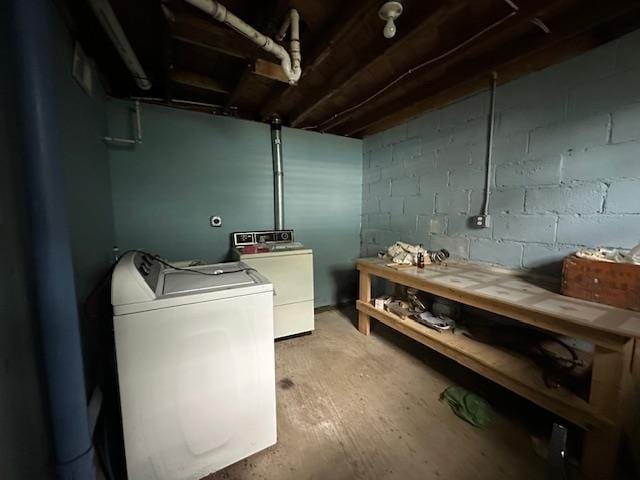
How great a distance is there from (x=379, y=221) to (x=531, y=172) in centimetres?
150

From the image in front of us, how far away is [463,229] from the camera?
6.79 ft

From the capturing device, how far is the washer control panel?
8.13 feet

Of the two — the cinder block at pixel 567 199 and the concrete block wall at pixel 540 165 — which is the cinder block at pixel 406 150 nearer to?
the concrete block wall at pixel 540 165

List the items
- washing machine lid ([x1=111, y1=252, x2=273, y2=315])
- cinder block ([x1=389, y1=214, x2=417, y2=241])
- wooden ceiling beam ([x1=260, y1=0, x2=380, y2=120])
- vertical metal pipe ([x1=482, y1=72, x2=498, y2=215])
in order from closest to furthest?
washing machine lid ([x1=111, y1=252, x2=273, y2=315]) < wooden ceiling beam ([x1=260, y1=0, x2=380, y2=120]) < vertical metal pipe ([x1=482, y1=72, x2=498, y2=215]) < cinder block ([x1=389, y1=214, x2=417, y2=241])

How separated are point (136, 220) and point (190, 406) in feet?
5.71

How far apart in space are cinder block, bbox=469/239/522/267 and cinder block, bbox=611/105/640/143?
29.1 inches

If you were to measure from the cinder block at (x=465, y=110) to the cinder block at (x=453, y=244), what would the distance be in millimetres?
954

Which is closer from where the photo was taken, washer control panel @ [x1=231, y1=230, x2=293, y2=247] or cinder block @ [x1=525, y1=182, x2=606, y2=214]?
cinder block @ [x1=525, y1=182, x2=606, y2=214]

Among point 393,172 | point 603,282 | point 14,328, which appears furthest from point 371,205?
point 14,328

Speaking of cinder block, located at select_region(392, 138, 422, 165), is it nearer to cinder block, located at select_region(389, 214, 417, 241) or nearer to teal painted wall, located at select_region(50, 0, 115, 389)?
cinder block, located at select_region(389, 214, 417, 241)

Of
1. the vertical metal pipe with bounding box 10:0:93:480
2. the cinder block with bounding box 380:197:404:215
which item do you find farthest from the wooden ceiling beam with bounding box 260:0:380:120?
the cinder block with bounding box 380:197:404:215

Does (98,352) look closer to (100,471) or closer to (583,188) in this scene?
(100,471)

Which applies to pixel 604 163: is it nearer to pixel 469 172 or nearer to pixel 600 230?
pixel 600 230

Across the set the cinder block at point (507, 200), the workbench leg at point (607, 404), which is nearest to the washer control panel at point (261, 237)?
the cinder block at point (507, 200)
